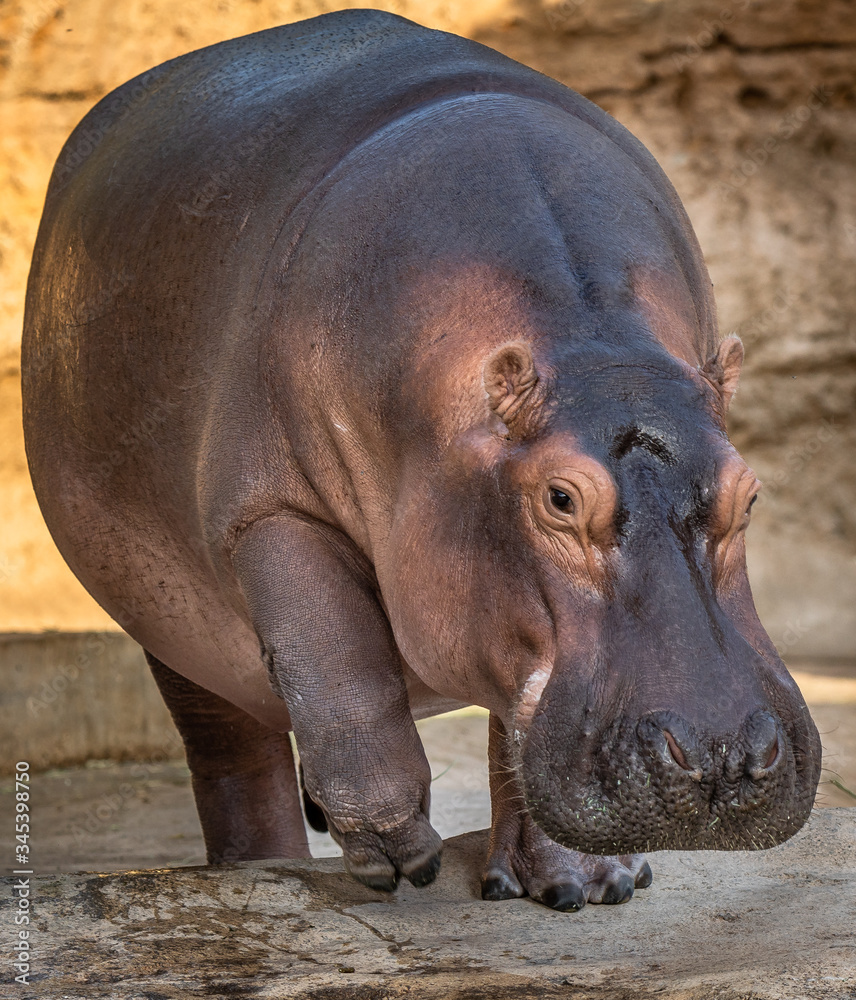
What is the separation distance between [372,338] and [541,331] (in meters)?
0.36

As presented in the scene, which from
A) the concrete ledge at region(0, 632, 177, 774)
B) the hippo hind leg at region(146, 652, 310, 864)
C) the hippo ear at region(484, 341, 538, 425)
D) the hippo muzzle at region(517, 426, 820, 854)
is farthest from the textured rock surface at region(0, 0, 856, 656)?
the hippo muzzle at region(517, 426, 820, 854)

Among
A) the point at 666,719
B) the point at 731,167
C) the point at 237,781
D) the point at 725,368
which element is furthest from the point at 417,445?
the point at 731,167

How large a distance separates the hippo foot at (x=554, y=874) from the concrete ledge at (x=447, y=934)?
32mm

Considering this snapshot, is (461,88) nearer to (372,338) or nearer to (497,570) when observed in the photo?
(372,338)

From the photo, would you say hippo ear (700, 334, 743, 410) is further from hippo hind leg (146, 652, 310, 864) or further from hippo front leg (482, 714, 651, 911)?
hippo hind leg (146, 652, 310, 864)

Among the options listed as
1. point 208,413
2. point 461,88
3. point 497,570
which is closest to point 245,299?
point 208,413

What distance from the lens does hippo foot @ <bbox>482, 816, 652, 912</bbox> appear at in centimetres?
272

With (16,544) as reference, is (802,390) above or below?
above

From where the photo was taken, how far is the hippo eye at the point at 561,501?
1.99 metres

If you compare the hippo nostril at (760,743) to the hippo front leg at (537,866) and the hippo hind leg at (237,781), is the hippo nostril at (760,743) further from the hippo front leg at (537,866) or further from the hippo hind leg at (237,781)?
the hippo hind leg at (237,781)

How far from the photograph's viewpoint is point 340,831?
2.39 meters

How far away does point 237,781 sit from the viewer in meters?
3.85

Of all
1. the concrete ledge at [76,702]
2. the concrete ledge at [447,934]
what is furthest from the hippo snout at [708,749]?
the concrete ledge at [76,702]

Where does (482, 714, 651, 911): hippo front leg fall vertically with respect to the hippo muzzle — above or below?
below
